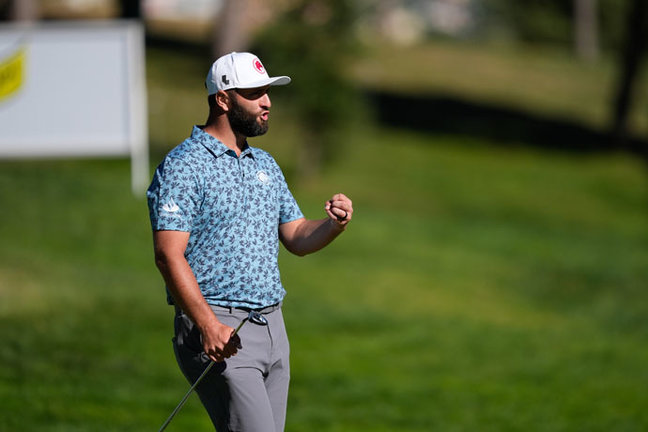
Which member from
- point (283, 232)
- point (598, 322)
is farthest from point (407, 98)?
point (283, 232)

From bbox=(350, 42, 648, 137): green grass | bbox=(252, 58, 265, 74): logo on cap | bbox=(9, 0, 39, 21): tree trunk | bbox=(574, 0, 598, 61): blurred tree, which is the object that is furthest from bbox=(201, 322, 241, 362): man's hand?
bbox=(574, 0, 598, 61): blurred tree

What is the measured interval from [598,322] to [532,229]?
7.76m

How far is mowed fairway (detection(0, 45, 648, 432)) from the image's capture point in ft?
33.4

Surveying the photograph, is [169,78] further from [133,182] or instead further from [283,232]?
[283,232]

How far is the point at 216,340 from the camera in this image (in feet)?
13.0

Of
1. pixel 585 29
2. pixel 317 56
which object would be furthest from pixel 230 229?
pixel 585 29

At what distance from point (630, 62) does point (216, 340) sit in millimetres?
32296

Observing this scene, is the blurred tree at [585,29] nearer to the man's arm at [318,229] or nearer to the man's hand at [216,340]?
the man's arm at [318,229]

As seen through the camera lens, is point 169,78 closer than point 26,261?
No

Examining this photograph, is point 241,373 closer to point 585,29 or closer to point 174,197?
point 174,197

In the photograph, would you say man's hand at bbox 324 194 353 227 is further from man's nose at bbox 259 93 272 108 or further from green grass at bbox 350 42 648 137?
green grass at bbox 350 42 648 137

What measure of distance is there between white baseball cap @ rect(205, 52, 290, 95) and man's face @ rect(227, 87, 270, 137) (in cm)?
5

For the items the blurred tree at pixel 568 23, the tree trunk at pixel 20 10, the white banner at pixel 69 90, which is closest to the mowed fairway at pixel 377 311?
the white banner at pixel 69 90

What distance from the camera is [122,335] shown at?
476 inches
